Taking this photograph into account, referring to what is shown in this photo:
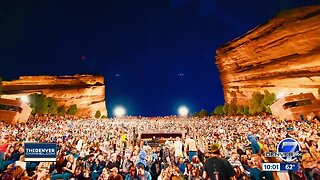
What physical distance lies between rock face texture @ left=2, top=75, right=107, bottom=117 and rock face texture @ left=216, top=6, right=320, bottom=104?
48339mm

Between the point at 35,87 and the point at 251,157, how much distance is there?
93.4 metres

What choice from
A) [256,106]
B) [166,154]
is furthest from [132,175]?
[256,106]

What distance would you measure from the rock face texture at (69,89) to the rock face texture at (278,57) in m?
48.3

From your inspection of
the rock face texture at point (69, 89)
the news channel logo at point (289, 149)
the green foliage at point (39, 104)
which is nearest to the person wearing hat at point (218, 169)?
the news channel logo at point (289, 149)

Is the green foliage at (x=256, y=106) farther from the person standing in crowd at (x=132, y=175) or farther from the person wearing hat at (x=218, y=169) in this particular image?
the person wearing hat at (x=218, y=169)

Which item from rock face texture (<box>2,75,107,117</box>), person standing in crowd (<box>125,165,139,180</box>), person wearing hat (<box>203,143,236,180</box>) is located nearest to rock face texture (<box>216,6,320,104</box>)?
rock face texture (<box>2,75,107,117</box>)

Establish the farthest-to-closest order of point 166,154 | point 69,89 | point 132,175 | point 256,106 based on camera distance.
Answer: point 69,89, point 256,106, point 166,154, point 132,175

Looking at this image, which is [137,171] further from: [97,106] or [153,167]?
[97,106]

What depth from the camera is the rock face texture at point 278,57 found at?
195 ft

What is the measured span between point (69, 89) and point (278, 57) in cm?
6765

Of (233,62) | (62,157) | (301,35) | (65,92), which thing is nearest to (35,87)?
A: (65,92)

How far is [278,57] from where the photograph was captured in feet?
230

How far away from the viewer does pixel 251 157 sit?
12.0m

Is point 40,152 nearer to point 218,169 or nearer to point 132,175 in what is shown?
point 132,175
